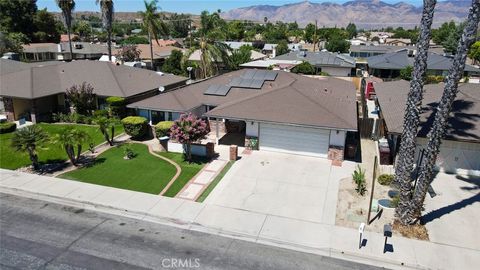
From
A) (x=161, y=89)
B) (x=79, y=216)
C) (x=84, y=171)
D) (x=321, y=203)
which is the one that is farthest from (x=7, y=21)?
(x=321, y=203)

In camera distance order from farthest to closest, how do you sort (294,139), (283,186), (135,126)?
(135,126) → (294,139) → (283,186)

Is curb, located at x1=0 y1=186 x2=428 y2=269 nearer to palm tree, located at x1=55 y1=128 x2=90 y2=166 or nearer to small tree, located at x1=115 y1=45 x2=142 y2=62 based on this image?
palm tree, located at x1=55 y1=128 x2=90 y2=166

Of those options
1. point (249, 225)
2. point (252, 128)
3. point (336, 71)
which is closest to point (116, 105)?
point (252, 128)

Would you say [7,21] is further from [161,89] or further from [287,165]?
[287,165]

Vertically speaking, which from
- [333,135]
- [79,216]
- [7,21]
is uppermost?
[7,21]

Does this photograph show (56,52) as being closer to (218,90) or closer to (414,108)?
(218,90)

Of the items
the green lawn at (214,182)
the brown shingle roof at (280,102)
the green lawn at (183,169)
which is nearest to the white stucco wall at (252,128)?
the brown shingle roof at (280,102)
